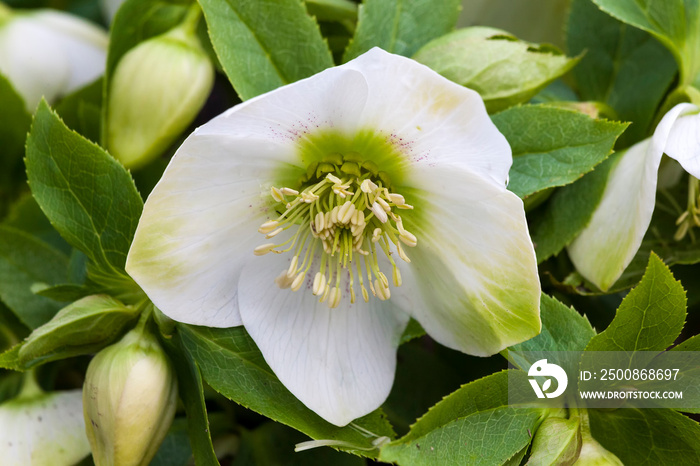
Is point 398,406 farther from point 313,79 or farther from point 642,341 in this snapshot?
point 313,79

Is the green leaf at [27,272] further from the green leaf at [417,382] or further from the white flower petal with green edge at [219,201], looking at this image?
the green leaf at [417,382]

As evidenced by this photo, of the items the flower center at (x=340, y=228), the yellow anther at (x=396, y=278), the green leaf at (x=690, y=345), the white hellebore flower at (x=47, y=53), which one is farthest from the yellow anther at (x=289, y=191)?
the white hellebore flower at (x=47, y=53)

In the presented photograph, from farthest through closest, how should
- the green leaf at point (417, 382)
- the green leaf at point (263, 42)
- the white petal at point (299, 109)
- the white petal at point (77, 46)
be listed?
the white petal at point (77, 46), the green leaf at point (417, 382), the green leaf at point (263, 42), the white petal at point (299, 109)

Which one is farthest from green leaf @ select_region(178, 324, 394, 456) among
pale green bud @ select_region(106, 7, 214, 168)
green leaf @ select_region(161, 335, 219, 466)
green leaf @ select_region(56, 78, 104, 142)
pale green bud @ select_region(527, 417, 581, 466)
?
green leaf @ select_region(56, 78, 104, 142)

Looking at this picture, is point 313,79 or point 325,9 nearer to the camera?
point 313,79

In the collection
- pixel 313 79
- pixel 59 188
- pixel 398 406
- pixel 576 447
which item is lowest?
pixel 398 406

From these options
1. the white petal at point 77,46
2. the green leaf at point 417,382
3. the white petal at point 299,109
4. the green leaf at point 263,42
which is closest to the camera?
the white petal at point 299,109

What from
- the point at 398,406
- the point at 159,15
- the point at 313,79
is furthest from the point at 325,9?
the point at 398,406
